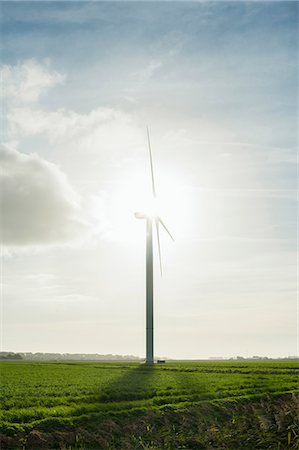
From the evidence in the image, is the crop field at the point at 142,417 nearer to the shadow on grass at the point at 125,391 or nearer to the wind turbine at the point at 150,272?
the shadow on grass at the point at 125,391

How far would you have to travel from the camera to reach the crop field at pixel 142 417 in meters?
27.5

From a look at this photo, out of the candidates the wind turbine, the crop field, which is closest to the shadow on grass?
the crop field

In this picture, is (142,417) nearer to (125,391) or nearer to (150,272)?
(125,391)

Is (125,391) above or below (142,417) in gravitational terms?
below

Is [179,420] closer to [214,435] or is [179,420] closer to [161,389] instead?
[214,435]

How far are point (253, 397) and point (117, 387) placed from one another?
9.76 m

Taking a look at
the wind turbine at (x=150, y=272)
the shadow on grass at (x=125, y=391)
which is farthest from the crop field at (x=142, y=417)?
the wind turbine at (x=150, y=272)

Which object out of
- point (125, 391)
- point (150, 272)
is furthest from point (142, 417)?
point (150, 272)

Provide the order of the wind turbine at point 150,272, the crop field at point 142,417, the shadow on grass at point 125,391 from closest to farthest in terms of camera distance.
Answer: the crop field at point 142,417 → the shadow on grass at point 125,391 → the wind turbine at point 150,272

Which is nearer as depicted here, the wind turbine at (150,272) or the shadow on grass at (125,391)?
the shadow on grass at (125,391)

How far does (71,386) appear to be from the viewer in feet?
149

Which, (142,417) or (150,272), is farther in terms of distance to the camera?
(150,272)

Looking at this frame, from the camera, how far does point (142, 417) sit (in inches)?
1292

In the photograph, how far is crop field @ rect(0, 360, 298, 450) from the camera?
2745cm
